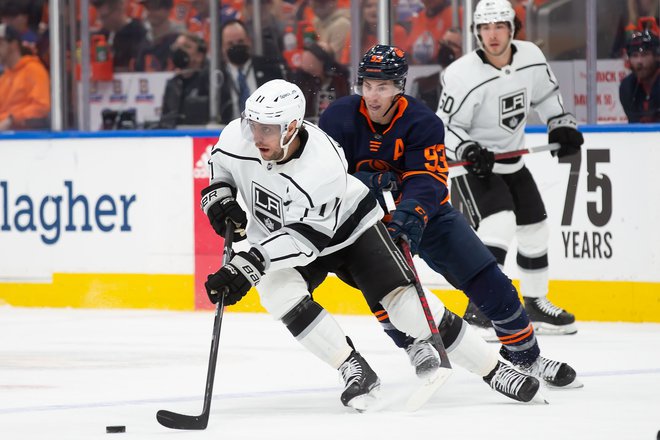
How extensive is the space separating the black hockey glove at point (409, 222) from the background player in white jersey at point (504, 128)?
1779 mm

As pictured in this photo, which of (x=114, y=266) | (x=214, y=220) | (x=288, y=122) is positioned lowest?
(x=114, y=266)

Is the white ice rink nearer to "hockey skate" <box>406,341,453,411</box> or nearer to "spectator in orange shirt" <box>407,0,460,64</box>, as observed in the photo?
"hockey skate" <box>406,341,453,411</box>

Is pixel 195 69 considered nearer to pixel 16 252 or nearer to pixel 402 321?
pixel 16 252

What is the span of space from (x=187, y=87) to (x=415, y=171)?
3.23m

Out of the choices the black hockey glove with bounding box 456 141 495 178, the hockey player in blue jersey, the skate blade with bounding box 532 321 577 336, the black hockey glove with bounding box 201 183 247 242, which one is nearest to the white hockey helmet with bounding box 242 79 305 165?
the black hockey glove with bounding box 201 183 247 242

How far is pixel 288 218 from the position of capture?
404 centimetres

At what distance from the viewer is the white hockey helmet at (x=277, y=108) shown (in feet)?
13.0

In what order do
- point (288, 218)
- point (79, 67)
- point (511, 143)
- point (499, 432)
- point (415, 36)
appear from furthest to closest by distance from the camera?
point (79, 67) < point (415, 36) < point (511, 143) < point (288, 218) < point (499, 432)

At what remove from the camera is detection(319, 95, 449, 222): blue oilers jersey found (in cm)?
444

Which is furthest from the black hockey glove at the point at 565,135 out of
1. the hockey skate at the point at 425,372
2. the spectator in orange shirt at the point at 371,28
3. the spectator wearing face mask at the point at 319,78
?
the hockey skate at the point at 425,372

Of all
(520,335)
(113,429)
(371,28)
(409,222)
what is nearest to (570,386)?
(520,335)

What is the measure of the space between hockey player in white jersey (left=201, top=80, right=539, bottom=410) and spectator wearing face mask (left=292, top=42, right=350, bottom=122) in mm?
2918

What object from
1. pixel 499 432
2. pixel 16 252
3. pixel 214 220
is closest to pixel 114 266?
pixel 16 252

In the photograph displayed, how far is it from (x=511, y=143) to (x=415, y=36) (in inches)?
42.0
